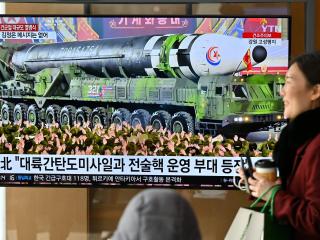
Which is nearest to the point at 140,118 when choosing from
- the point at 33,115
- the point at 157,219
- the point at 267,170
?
the point at 33,115

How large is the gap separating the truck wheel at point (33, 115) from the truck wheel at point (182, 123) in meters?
0.91

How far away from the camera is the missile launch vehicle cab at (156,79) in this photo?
4.71m

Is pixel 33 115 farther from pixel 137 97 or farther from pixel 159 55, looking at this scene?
pixel 159 55

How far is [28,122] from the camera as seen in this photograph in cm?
486

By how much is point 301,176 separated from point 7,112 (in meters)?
2.53

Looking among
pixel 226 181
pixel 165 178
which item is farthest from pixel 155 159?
pixel 226 181

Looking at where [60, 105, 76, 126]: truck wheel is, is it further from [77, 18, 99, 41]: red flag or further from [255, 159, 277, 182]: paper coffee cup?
[255, 159, 277, 182]: paper coffee cup

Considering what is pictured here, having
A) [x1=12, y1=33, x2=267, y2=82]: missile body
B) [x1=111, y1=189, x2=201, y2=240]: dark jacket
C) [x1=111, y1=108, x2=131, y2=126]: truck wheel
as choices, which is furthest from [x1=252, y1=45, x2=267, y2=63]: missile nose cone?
[x1=111, y1=189, x2=201, y2=240]: dark jacket

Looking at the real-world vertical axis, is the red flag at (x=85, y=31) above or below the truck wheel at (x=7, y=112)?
above

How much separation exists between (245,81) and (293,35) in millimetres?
448

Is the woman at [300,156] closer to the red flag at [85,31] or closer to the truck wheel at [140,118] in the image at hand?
the truck wheel at [140,118]

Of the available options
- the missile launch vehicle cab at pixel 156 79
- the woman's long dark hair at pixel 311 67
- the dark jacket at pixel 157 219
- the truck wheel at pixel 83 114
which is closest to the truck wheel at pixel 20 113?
the missile launch vehicle cab at pixel 156 79

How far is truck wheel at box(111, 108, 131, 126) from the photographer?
4.80m

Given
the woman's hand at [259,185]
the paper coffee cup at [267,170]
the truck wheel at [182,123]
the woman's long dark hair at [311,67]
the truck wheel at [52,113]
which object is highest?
the woman's long dark hair at [311,67]
